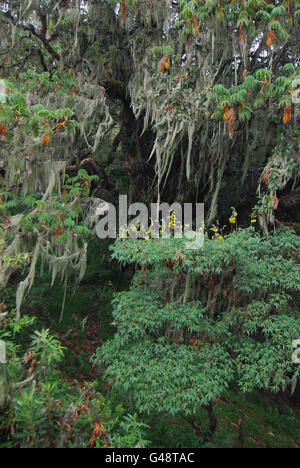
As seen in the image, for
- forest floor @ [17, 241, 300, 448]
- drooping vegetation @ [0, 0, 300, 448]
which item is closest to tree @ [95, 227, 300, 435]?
drooping vegetation @ [0, 0, 300, 448]

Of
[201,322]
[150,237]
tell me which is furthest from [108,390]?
[150,237]

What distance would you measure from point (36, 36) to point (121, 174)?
12.2ft

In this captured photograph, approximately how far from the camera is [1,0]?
8.34 m

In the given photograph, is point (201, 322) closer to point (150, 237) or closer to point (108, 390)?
point (108, 390)

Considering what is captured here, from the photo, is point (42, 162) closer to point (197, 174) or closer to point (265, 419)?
point (197, 174)

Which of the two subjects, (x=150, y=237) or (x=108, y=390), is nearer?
(x=108, y=390)

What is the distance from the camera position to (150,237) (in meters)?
7.10

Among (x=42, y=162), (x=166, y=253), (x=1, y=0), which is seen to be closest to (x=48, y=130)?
(x=42, y=162)

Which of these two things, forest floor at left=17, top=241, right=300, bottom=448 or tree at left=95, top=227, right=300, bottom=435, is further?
forest floor at left=17, top=241, right=300, bottom=448

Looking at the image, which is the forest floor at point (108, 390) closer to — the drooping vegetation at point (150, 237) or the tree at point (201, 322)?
the drooping vegetation at point (150, 237)

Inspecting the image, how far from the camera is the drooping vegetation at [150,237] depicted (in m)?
4.83

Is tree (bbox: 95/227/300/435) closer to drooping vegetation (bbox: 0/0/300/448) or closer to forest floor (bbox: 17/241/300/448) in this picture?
drooping vegetation (bbox: 0/0/300/448)

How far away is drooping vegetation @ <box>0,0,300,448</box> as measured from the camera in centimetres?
483

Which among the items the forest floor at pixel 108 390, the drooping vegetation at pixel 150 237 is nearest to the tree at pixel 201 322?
the drooping vegetation at pixel 150 237
